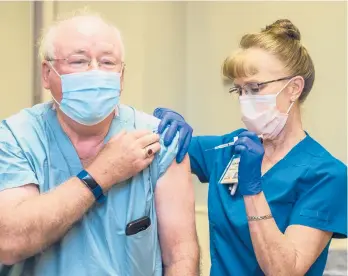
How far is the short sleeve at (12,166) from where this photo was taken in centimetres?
122

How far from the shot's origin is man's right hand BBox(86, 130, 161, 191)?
4.08 feet

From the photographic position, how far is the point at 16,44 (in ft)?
7.36

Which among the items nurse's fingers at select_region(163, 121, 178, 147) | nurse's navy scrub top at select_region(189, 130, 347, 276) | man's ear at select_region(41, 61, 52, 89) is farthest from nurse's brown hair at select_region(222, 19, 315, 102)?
man's ear at select_region(41, 61, 52, 89)

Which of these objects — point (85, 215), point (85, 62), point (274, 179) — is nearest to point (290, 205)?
point (274, 179)

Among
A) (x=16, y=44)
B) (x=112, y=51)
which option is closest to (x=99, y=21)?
(x=112, y=51)

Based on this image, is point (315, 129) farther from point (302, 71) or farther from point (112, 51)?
point (112, 51)

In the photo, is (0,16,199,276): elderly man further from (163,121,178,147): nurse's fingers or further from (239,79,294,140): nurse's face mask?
(239,79,294,140): nurse's face mask

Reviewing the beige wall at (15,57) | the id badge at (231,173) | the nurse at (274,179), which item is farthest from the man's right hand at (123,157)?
the beige wall at (15,57)

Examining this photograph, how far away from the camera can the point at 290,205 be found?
61.0 inches

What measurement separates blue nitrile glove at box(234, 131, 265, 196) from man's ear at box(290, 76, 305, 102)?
261 mm

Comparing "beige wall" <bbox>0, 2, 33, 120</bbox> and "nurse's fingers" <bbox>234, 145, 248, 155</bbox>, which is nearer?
"nurse's fingers" <bbox>234, 145, 248, 155</bbox>

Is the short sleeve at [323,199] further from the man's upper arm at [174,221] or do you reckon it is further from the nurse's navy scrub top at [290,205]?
the man's upper arm at [174,221]

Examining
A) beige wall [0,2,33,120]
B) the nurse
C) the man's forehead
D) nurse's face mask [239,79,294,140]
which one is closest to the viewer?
the man's forehead

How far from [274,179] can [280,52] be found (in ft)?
1.35
